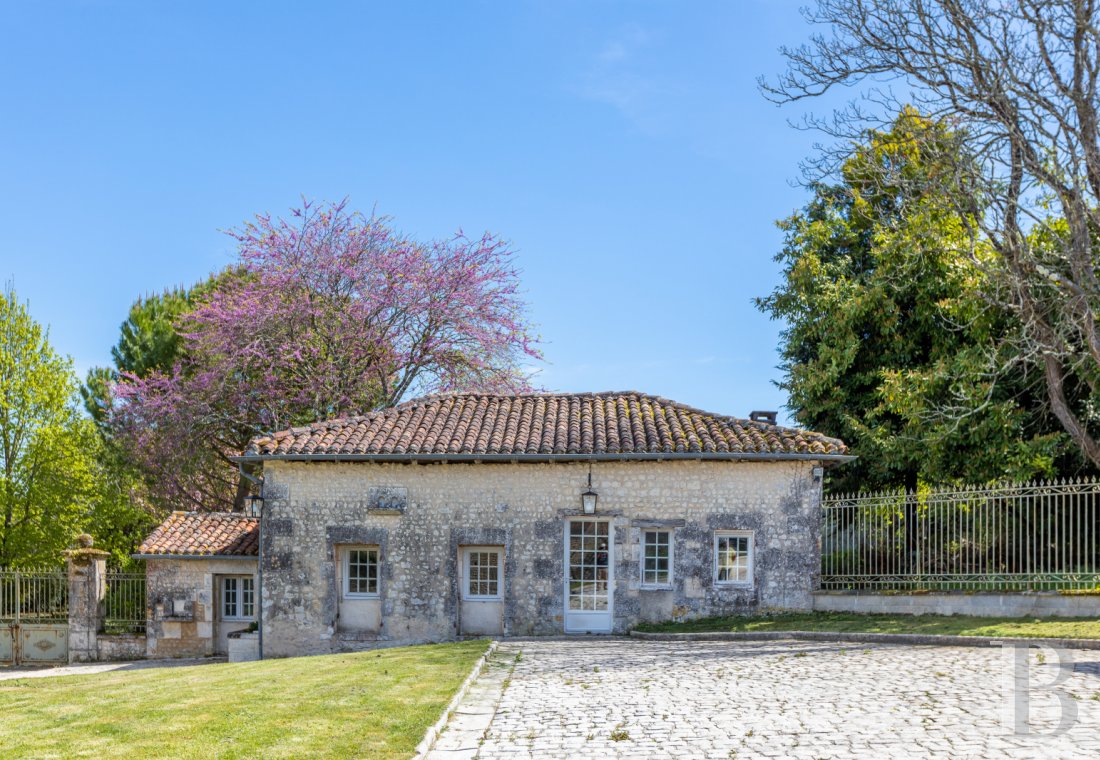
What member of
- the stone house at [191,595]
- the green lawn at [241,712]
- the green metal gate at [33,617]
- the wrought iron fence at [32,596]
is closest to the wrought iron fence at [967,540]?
the green lawn at [241,712]

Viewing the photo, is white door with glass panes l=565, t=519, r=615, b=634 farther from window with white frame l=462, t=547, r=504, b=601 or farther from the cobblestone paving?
the cobblestone paving

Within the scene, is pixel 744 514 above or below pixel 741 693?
above

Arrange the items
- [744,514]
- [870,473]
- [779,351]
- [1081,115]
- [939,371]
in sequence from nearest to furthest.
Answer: [1081,115] → [744,514] → [939,371] → [870,473] → [779,351]

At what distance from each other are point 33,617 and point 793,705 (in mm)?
19763

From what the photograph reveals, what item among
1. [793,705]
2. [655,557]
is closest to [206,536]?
[655,557]

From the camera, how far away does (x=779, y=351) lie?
26.3 metres

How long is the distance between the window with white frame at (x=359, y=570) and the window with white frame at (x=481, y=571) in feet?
5.45

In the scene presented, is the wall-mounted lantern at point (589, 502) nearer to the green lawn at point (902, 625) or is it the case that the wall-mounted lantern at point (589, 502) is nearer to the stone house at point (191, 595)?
the green lawn at point (902, 625)

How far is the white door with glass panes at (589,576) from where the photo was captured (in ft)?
60.7

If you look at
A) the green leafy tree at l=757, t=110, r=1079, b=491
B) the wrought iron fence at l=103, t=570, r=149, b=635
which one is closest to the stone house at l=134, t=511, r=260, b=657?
the wrought iron fence at l=103, t=570, r=149, b=635

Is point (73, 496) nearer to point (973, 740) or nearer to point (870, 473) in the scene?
point (870, 473)

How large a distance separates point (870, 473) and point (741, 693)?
46.2 feet

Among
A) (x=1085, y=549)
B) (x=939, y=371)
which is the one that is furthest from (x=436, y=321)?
(x=1085, y=549)

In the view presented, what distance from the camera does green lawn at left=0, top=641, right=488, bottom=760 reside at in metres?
8.00
